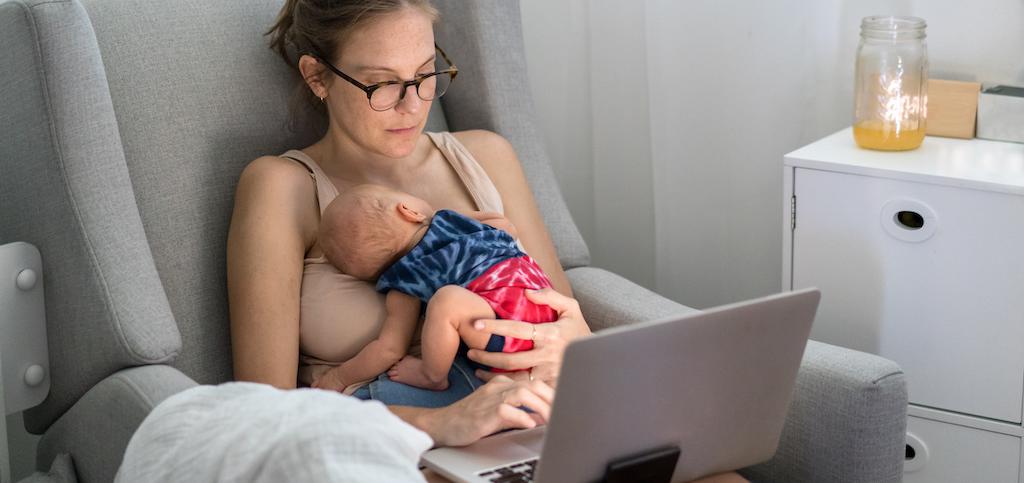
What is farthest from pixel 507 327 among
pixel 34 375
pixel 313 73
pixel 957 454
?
pixel 957 454

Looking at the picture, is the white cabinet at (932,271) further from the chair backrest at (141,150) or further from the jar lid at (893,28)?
the chair backrest at (141,150)

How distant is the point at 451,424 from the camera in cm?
142

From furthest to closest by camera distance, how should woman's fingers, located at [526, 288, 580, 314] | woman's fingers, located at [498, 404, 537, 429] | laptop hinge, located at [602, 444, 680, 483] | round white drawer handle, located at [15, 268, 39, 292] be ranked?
1. woman's fingers, located at [526, 288, 580, 314]
2. round white drawer handle, located at [15, 268, 39, 292]
3. woman's fingers, located at [498, 404, 537, 429]
4. laptop hinge, located at [602, 444, 680, 483]

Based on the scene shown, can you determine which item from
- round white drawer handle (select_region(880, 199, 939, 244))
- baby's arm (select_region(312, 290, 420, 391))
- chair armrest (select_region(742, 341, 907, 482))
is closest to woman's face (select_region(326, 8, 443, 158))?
baby's arm (select_region(312, 290, 420, 391))

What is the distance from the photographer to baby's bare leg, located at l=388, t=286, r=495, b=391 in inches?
59.6

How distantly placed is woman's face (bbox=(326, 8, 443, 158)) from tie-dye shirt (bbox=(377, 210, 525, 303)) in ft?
0.49


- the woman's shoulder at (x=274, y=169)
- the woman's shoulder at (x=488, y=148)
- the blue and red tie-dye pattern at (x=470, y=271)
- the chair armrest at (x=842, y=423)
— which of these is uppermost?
the woman's shoulder at (x=274, y=169)

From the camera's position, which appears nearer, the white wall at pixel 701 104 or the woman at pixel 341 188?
the woman at pixel 341 188

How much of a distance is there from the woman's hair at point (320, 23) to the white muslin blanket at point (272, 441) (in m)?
0.62

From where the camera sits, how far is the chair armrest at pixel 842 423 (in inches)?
59.1

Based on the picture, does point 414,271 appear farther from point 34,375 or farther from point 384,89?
point 34,375

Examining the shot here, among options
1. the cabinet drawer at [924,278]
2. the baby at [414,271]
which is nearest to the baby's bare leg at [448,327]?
the baby at [414,271]

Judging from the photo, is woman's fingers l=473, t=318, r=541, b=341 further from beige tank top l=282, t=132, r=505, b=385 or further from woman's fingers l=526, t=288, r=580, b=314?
beige tank top l=282, t=132, r=505, b=385

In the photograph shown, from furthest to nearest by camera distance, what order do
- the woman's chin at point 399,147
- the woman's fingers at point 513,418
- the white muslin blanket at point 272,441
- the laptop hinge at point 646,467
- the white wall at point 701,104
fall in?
the white wall at point 701,104, the woman's chin at point 399,147, the woman's fingers at point 513,418, the laptop hinge at point 646,467, the white muslin blanket at point 272,441
